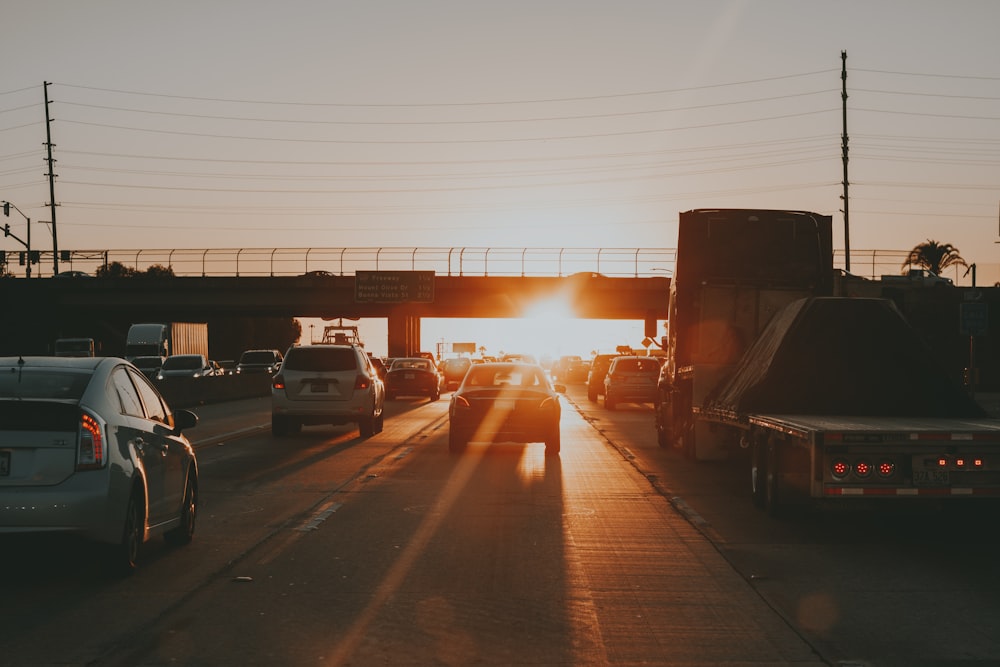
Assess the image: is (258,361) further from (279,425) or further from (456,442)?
(456,442)

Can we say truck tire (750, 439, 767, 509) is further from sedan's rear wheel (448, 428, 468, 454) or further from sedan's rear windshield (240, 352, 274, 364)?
sedan's rear windshield (240, 352, 274, 364)

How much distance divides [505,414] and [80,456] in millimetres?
12771

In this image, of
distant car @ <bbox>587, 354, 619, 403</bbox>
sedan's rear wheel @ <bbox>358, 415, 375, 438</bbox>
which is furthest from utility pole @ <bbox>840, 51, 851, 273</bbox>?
sedan's rear wheel @ <bbox>358, 415, 375, 438</bbox>

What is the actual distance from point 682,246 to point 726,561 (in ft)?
33.1

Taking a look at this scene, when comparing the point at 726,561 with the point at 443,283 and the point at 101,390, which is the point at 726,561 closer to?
the point at 101,390

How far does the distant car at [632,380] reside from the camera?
3953cm

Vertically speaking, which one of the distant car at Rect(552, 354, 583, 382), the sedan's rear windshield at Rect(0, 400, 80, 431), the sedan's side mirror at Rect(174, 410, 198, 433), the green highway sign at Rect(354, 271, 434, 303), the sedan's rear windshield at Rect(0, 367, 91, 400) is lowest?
the distant car at Rect(552, 354, 583, 382)

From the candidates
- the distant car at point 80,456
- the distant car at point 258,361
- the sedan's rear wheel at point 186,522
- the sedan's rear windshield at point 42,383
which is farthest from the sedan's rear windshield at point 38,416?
the distant car at point 258,361

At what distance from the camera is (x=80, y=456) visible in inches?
338

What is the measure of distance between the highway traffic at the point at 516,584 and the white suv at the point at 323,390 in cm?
949

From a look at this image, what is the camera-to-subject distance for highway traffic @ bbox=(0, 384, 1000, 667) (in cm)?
699

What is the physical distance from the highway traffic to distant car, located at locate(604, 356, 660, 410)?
2365 centimetres

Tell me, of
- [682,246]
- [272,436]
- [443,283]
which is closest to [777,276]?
[682,246]

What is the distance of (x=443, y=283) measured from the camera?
236 ft
